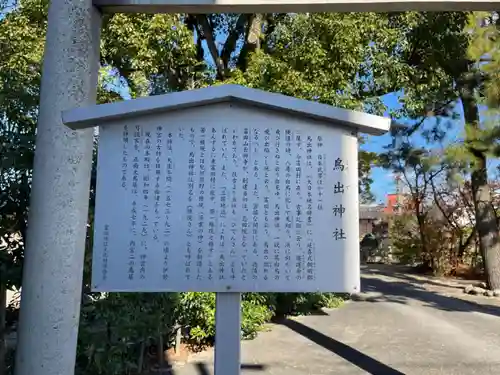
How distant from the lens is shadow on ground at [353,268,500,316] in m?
9.32

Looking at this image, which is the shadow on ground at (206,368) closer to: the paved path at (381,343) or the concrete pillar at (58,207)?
the paved path at (381,343)

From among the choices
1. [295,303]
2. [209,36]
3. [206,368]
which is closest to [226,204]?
[206,368]

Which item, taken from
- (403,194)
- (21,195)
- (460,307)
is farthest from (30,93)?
(403,194)

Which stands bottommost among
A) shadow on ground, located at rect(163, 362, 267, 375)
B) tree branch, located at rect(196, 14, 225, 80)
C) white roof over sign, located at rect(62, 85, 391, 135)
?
shadow on ground, located at rect(163, 362, 267, 375)

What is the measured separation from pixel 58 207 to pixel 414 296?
30.1 ft

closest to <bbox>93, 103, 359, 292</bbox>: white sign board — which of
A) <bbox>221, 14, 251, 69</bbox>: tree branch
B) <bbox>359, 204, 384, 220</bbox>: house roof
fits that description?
<bbox>221, 14, 251, 69</bbox>: tree branch

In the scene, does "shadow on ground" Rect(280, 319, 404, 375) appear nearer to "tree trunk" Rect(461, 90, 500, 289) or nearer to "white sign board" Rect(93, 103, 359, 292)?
"white sign board" Rect(93, 103, 359, 292)

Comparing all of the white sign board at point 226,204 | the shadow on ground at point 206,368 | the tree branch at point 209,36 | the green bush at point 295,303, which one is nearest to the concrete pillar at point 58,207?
the white sign board at point 226,204

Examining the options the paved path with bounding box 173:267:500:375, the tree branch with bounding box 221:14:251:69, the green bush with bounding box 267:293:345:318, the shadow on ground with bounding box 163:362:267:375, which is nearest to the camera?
the shadow on ground with bounding box 163:362:267:375

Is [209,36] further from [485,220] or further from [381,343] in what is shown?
[485,220]

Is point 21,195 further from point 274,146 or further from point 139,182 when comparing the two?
point 274,146

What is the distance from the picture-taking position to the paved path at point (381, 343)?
5.32 m

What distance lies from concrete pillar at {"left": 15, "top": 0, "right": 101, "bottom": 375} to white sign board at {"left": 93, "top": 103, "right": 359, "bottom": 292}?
0.56m

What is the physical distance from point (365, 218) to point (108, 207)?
29.1 metres
